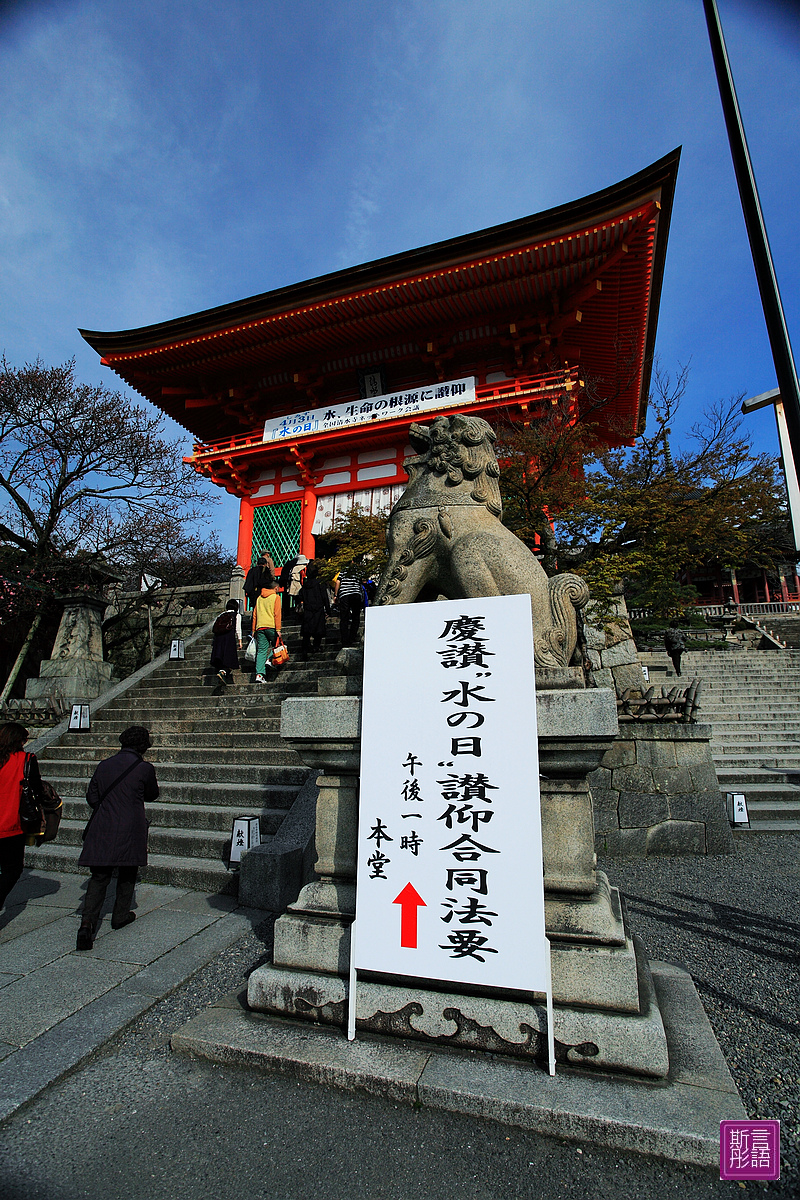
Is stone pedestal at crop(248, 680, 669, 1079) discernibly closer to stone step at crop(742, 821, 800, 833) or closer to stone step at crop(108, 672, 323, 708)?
stone step at crop(742, 821, 800, 833)

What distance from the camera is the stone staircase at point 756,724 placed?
6836 millimetres

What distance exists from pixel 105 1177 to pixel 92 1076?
0.61m

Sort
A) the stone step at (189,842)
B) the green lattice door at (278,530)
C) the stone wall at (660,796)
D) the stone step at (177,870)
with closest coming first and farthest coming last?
the stone step at (177,870)
the stone step at (189,842)
the stone wall at (660,796)
the green lattice door at (278,530)

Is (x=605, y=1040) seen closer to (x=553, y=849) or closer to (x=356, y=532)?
(x=553, y=849)

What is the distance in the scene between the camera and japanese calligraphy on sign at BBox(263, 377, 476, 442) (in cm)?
1216

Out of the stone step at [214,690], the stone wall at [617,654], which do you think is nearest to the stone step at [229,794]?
the stone step at [214,690]

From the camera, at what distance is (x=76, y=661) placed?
8.94 meters

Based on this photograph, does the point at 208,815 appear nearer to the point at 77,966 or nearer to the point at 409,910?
the point at 77,966

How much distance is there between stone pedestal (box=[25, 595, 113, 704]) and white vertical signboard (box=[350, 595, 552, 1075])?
7.91 m

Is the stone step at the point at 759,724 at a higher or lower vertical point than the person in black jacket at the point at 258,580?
lower

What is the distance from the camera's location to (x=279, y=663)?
796cm

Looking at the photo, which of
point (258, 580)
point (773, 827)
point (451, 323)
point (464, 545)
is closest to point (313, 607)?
point (258, 580)

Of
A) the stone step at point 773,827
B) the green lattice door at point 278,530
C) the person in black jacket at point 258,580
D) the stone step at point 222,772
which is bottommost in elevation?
the stone step at point 773,827

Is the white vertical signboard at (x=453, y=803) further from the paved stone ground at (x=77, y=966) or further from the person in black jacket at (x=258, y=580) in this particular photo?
the person in black jacket at (x=258, y=580)
